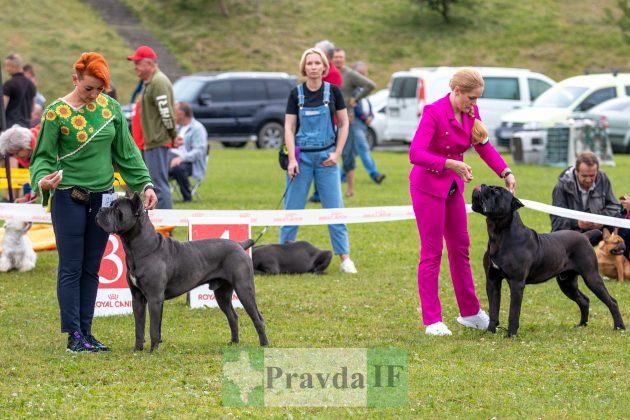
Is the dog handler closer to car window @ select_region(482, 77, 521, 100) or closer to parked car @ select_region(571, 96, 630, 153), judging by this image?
parked car @ select_region(571, 96, 630, 153)

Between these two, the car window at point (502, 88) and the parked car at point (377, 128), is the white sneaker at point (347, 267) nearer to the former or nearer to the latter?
the parked car at point (377, 128)

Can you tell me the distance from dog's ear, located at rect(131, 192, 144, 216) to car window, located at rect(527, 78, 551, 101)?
22894 millimetres

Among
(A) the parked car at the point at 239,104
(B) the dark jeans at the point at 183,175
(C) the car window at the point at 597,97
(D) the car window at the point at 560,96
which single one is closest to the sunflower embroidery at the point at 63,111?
(B) the dark jeans at the point at 183,175

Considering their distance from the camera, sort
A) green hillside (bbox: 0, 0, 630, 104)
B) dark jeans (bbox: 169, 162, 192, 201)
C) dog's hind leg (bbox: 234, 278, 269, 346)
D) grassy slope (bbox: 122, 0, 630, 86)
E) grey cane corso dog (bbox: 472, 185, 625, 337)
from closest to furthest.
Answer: dog's hind leg (bbox: 234, 278, 269, 346) → grey cane corso dog (bbox: 472, 185, 625, 337) → dark jeans (bbox: 169, 162, 192, 201) → green hillside (bbox: 0, 0, 630, 104) → grassy slope (bbox: 122, 0, 630, 86)

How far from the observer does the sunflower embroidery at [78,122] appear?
652 centimetres

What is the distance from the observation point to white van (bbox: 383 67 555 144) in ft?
89.1

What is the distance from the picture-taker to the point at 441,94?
1069 inches

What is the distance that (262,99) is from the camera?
28094 millimetres

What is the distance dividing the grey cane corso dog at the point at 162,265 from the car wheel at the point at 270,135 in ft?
69.8

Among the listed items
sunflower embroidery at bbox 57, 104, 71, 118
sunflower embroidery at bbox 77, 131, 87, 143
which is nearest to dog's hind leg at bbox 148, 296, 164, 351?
sunflower embroidery at bbox 77, 131, 87, 143

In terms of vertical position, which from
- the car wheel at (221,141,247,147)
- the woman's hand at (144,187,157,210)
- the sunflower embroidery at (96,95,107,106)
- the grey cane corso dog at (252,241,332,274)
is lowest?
the car wheel at (221,141,247,147)

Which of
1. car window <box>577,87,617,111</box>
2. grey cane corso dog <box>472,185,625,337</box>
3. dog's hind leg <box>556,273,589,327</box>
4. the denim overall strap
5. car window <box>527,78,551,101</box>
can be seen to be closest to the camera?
grey cane corso dog <box>472,185,625,337</box>

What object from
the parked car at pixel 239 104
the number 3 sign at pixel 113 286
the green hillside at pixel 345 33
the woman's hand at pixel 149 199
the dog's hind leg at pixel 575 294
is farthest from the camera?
the green hillside at pixel 345 33

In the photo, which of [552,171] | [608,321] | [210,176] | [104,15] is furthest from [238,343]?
[104,15]
